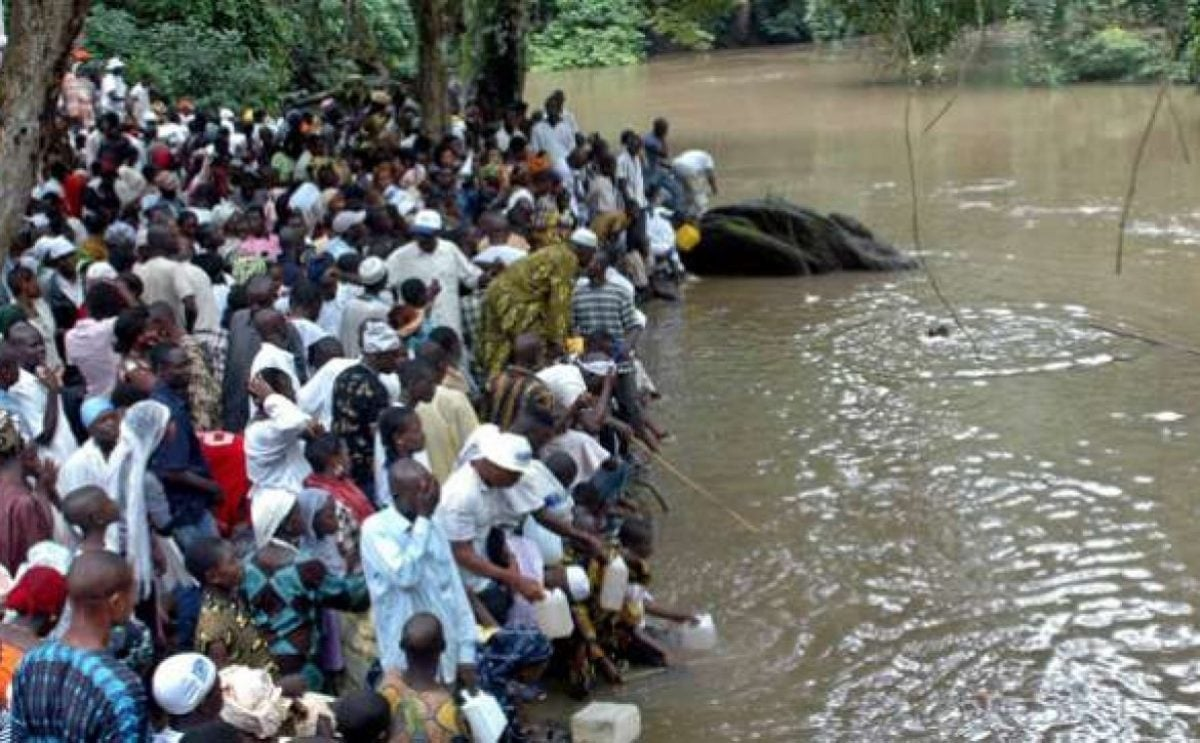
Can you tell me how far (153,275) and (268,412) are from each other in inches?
109

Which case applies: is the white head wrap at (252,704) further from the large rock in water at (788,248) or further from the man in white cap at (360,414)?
the large rock in water at (788,248)

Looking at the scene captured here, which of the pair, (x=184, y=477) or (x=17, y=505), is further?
(x=184, y=477)

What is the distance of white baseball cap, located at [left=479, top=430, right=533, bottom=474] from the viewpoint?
6.23m

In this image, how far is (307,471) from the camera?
6535mm

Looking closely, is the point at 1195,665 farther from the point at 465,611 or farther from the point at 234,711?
the point at 234,711

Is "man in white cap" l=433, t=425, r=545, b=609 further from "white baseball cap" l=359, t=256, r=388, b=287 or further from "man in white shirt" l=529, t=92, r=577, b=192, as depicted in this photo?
"man in white shirt" l=529, t=92, r=577, b=192

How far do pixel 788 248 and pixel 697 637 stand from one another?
9.38 meters

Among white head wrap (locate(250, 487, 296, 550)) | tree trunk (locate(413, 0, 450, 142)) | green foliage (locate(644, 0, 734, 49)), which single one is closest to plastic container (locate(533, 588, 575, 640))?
white head wrap (locate(250, 487, 296, 550))

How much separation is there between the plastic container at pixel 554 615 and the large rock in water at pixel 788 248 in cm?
1039

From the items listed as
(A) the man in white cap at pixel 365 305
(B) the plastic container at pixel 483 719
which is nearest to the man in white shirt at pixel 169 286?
(A) the man in white cap at pixel 365 305

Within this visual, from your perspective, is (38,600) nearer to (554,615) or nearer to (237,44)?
(554,615)

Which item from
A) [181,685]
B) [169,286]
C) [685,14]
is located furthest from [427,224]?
[685,14]

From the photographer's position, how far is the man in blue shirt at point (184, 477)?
6.52m

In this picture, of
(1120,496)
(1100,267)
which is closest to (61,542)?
(1120,496)
